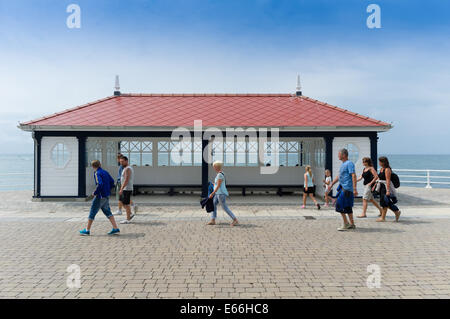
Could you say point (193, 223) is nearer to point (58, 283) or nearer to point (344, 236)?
point (344, 236)

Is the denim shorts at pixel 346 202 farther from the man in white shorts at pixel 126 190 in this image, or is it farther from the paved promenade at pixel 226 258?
the man in white shorts at pixel 126 190

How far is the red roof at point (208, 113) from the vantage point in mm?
12195

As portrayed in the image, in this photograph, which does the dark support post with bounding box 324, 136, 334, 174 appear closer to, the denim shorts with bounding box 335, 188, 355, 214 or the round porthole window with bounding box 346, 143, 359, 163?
the round porthole window with bounding box 346, 143, 359, 163

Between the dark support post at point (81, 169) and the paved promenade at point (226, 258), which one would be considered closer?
A: the paved promenade at point (226, 258)

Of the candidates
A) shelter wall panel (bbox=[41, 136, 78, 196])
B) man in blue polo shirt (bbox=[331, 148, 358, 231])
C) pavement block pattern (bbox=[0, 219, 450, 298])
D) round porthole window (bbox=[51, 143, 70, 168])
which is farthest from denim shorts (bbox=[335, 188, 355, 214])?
round porthole window (bbox=[51, 143, 70, 168])

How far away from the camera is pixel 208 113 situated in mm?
13516

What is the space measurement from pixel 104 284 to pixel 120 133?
862 centimetres

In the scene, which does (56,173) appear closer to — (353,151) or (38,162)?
(38,162)

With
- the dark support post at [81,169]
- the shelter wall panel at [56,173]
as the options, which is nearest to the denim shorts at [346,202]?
the dark support post at [81,169]

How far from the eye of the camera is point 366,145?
12.1 m

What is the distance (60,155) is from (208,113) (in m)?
5.75

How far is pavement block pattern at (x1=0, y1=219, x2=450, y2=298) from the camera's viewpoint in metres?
4.11

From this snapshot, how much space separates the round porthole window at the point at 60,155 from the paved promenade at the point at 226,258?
362 centimetres

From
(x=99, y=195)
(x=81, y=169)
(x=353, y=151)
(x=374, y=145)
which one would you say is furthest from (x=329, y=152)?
(x=81, y=169)
